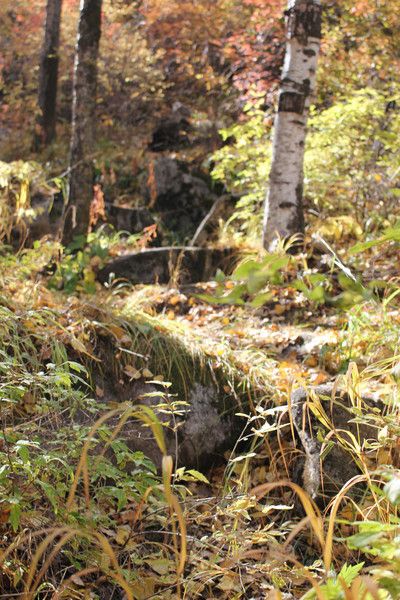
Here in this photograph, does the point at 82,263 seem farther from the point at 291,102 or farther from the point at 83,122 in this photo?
the point at 291,102

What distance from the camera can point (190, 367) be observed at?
12.9ft

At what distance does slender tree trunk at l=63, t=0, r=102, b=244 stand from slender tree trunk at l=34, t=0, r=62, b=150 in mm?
5920

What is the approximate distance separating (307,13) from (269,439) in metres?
4.21

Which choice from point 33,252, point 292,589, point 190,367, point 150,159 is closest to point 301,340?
point 190,367

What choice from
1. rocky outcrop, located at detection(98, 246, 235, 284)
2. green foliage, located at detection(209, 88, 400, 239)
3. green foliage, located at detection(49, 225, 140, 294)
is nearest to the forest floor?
green foliage, located at detection(49, 225, 140, 294)

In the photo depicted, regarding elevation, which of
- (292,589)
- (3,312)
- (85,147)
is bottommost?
(292,589)

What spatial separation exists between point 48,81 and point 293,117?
26.9 ft

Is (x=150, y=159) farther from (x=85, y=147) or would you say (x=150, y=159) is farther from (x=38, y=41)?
(x=38, y=41)

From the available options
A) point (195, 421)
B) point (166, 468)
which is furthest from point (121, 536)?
point (195, 421)

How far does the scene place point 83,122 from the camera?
708 cm

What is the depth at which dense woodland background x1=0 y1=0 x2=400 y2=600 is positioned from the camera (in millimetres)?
2156

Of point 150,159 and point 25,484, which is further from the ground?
point 150,159

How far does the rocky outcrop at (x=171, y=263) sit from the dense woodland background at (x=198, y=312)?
0.11ft

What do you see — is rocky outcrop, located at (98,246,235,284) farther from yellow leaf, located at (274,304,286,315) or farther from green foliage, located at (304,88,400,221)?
yellow leaf, located at (274,304,286,315)
